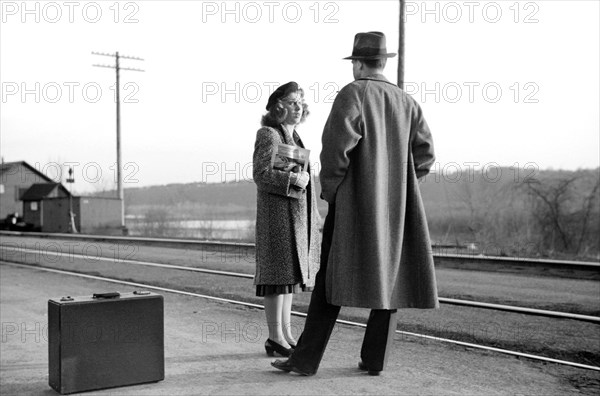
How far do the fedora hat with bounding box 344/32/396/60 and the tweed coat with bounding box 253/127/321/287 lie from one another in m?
0.90

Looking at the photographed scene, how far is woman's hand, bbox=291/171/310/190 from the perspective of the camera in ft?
15.7

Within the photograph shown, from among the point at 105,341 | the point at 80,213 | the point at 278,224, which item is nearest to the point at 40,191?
the point at 80,213

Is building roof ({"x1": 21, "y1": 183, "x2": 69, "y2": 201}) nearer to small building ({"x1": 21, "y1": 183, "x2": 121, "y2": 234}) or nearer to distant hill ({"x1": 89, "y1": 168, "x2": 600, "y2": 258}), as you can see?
small building ({"x1": 21, "y1": 183, "x2": 121, "y2": 234})

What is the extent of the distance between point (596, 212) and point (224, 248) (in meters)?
17.7

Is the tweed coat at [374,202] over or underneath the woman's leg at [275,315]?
over

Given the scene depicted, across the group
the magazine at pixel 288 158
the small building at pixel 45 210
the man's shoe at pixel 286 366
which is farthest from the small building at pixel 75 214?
the man's shoe at pixel 286 366

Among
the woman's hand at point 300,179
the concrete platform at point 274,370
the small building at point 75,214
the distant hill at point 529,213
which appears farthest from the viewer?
the small building at point 75,214

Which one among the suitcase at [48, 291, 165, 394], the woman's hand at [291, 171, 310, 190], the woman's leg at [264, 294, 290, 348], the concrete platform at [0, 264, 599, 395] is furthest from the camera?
the woman's leg at [264, 294, 290, 348]

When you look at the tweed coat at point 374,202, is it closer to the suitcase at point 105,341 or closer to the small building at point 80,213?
the suitcase at point 105,341

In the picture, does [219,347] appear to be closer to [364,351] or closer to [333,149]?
[364,351]

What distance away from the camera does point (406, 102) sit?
4.39 meters

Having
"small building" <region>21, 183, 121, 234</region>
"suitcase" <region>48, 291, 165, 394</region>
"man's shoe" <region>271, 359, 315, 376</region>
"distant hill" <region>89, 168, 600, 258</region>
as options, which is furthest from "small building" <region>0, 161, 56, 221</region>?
"man's shoe" <region>271, 359, 315, 376</region>

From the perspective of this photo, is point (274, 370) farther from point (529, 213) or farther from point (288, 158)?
point (529, 213)

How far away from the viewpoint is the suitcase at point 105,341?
13.4 feet
